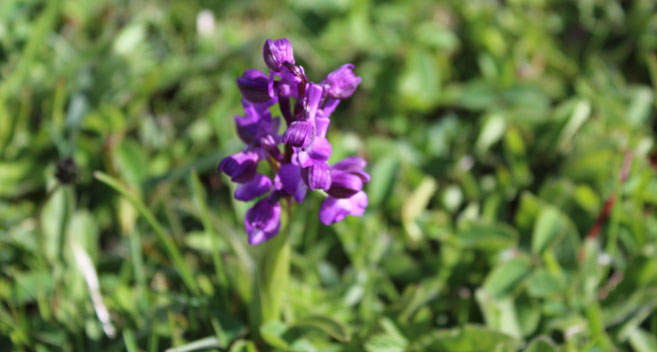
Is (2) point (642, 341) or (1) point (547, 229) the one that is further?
(1) point (547, 229)

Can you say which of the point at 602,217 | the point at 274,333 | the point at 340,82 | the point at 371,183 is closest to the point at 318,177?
the point at 340,82

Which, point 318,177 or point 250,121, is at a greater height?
point 250,121

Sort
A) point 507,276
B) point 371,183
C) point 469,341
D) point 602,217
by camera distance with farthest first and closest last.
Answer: point 371,183, point 602,217, point 507,276, point 469,341

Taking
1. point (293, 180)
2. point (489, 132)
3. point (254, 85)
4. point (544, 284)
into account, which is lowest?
point (544, 284)

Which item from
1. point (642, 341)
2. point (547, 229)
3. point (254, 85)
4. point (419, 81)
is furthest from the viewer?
point (419, 81)

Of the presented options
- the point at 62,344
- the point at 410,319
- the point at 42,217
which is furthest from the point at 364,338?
the point at 42,217

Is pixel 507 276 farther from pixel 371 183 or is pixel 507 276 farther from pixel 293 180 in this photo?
pixel 293 180

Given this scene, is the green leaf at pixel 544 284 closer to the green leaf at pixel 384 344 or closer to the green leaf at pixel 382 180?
the green leaf at pixel 384 344
